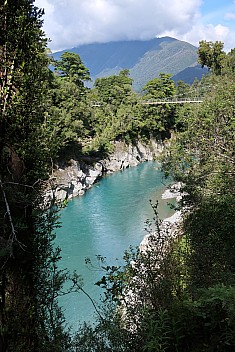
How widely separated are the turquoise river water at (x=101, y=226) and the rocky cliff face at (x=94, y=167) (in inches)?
26.3

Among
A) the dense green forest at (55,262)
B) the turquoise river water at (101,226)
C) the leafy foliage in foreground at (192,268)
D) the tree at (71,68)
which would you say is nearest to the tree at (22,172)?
the dense green forest at (55,262)

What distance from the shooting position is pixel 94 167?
22281 mm

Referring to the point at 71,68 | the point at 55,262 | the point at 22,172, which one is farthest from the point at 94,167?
the point at 22,172

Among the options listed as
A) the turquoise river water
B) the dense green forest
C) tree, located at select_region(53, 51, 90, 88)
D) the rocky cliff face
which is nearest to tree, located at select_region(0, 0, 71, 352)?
the dense green forest

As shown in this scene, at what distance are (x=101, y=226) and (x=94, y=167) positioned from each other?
30.5ft

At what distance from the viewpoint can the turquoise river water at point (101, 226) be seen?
8.46 meters

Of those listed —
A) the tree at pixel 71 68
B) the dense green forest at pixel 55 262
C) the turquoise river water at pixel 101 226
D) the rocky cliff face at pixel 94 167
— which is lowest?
the turquoise river water at pixel 101 226

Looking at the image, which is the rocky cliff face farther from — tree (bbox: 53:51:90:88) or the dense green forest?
the dense green forest

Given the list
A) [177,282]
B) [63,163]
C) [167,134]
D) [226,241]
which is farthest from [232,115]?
[167,134]

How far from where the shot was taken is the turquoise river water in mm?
8461

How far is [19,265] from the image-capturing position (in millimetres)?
3400

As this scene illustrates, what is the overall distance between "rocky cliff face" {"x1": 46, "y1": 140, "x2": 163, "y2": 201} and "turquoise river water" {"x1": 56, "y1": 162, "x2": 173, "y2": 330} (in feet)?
2.19

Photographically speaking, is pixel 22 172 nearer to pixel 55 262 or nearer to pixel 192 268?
pixel 55 262

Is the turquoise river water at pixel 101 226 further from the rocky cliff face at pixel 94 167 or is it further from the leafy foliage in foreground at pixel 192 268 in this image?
the leafy foliage in foreground at pixel 192 268
